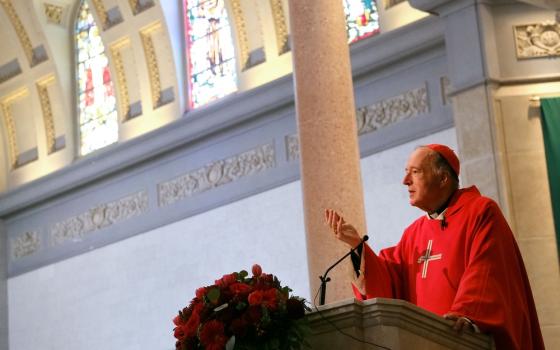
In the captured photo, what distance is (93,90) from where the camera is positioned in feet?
52.4

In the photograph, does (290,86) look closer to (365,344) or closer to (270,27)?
(270,27)

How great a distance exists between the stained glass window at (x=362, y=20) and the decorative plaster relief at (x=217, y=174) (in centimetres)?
157

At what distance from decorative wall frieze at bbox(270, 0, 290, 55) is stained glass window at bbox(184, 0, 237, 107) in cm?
84

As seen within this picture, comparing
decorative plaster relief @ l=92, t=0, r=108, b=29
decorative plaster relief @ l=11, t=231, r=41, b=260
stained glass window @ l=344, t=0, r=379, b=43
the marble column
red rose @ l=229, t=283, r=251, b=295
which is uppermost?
decorative plaster relief @ l=92, t=0, r=108, b=29

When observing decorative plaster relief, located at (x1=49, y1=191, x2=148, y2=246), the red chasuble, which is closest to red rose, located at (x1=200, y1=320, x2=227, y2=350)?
the red chasuble

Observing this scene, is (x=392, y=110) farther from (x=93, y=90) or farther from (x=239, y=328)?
(x=239, y=328)

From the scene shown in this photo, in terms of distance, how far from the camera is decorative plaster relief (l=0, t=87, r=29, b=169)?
16531 mm

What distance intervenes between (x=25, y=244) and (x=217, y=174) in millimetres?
3618

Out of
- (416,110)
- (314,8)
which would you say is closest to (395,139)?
(416,110)

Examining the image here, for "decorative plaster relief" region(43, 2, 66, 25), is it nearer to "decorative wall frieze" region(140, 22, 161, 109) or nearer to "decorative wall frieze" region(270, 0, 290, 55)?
"decorative wall frieze" region(140, 22, 161, 109)

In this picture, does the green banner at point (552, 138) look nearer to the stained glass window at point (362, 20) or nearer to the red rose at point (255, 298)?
the stained glass window at point (362, 20)

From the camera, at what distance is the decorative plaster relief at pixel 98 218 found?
48.0 ft

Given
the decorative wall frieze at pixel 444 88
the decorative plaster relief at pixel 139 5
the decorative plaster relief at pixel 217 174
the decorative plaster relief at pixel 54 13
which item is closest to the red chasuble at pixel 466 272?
the decorative wall frieze at pixel 444 88

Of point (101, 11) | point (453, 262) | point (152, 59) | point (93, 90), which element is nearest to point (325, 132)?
point (453, 262)
